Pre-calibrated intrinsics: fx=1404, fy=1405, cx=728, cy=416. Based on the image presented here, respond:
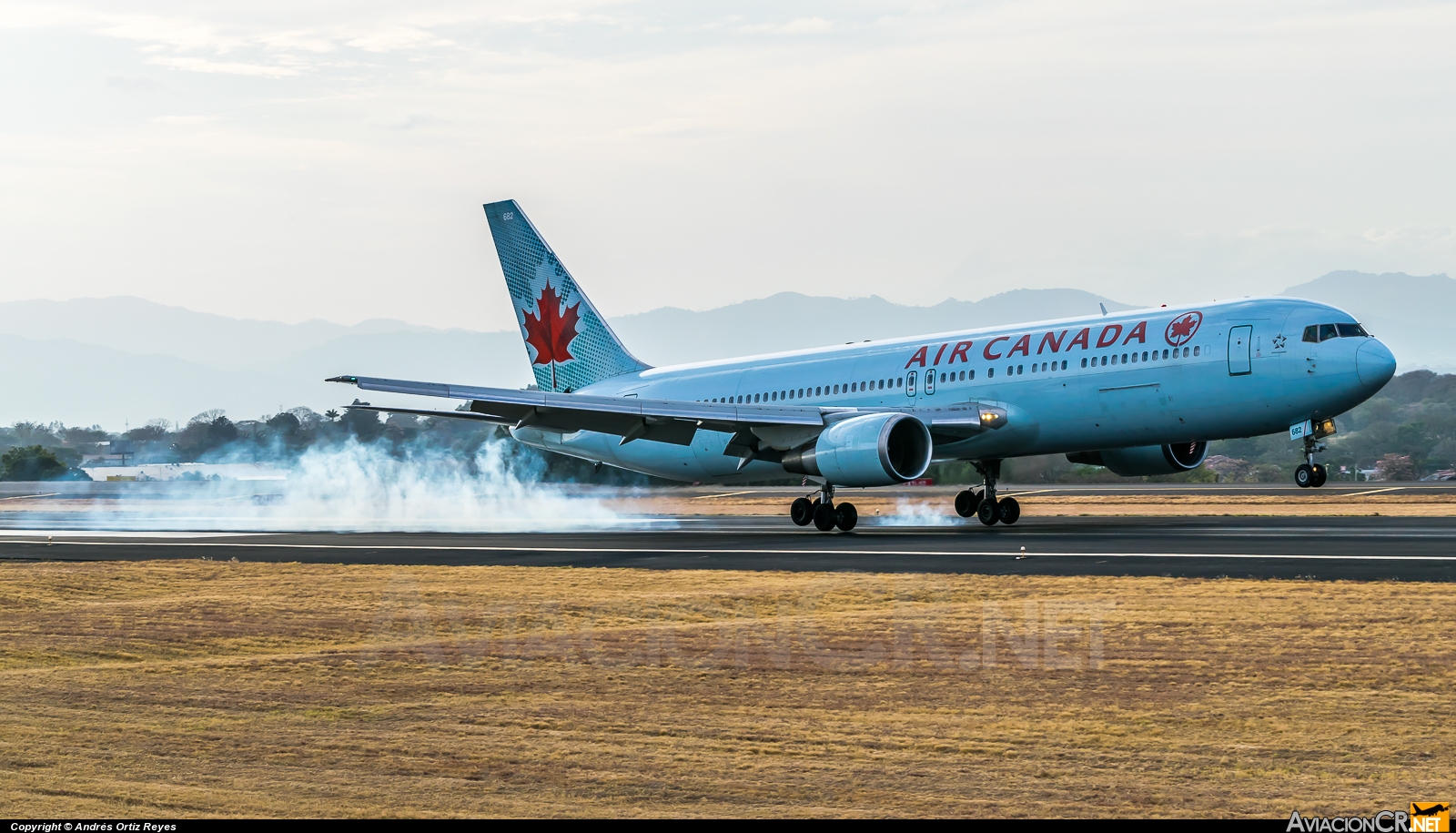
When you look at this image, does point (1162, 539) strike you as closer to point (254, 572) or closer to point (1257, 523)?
point (1257, 523)

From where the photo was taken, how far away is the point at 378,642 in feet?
53.6

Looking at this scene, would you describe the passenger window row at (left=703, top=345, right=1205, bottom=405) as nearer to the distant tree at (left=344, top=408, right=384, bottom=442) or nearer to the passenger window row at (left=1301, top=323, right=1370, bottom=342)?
the passenger window row at (left=1301, top=323, right=1370, bottom=342)

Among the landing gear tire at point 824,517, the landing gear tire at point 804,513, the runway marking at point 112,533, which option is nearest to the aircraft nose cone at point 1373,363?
the landing gear tire at point 824,517

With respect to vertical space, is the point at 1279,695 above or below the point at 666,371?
below

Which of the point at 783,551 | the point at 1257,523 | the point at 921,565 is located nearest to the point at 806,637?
the point at 921,565

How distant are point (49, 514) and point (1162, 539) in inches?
1868

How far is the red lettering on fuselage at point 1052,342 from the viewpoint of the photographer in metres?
34.5

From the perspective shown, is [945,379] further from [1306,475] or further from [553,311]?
[553,311]

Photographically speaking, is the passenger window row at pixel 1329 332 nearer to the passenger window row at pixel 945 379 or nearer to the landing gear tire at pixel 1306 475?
the passenger window row at pixel 945 379

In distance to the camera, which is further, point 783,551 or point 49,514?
point 49,514

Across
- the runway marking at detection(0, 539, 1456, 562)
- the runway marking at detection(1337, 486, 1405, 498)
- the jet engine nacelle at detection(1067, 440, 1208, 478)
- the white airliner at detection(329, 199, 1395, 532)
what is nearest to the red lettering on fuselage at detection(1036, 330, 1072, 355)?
the white airliner at detection(329, 199, 1395, 532)

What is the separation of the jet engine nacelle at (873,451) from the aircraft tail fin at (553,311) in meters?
13.9

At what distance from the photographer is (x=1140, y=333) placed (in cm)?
3334

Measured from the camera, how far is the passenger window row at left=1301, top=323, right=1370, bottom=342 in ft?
102
